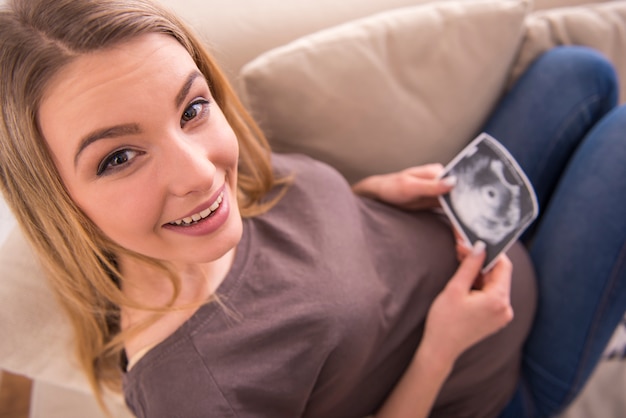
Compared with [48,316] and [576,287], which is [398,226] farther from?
[48,316]

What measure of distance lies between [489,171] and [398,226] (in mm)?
201

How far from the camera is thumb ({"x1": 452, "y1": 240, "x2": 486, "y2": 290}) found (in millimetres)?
881

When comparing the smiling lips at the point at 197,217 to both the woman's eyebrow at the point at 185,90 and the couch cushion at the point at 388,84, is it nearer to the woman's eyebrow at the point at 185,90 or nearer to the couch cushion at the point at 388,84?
the woman's eyebrow at the point at 185,90

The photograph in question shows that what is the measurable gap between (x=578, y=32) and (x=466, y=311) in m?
0.83

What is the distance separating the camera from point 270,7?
1155 millimetres

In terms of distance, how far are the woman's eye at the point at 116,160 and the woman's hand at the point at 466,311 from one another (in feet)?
1.92

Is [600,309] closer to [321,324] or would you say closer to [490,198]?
[490,198]

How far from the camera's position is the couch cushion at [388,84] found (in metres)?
1.01

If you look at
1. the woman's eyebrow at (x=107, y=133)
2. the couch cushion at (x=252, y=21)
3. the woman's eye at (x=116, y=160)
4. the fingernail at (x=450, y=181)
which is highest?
the woman's eyebrow at (x=107, y=133)

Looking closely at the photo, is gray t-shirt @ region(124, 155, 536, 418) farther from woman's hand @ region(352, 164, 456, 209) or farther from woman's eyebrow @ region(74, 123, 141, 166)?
woman's eyebrow @ region(74, 123, 141, 166)

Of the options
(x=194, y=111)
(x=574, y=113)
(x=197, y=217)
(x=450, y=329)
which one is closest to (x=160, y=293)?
(x=197, y=217)

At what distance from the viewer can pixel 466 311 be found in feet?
2.80

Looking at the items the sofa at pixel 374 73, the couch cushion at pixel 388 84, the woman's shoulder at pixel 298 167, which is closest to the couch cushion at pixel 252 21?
the sofa at pixel 374 73

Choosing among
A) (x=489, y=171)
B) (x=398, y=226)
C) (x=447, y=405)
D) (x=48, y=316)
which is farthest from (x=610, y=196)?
(x=48, y=316)
